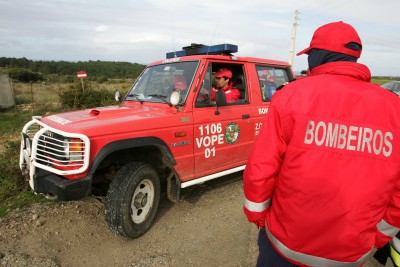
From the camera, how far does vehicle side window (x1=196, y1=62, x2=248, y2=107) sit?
401 centimetres

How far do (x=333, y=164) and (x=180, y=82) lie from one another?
9.55ft

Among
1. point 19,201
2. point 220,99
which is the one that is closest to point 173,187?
point 220,99

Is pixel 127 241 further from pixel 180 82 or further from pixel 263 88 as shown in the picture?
pixel 263 88

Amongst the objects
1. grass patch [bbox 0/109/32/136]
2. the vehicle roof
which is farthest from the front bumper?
grass patch [bbox 0/109/32/136]

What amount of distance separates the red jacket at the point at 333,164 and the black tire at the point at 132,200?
77.9 inches

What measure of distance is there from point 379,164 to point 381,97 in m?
0.30

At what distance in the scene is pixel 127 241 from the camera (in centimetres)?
338

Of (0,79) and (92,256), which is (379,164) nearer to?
(92,256)

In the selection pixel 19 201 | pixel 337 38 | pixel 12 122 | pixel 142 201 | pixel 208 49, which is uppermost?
pixel 208 49

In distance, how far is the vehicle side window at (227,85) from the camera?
4.01 m

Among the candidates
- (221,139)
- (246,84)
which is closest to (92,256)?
(221,139)

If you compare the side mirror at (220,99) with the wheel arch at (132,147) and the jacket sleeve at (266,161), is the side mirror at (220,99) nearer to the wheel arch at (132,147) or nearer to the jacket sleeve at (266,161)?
the wheel arch at (132,147)

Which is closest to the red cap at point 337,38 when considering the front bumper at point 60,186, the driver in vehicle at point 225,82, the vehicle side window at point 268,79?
the front bumper at point 60,186

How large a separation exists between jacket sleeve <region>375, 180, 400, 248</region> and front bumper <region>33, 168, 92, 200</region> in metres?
2.42
